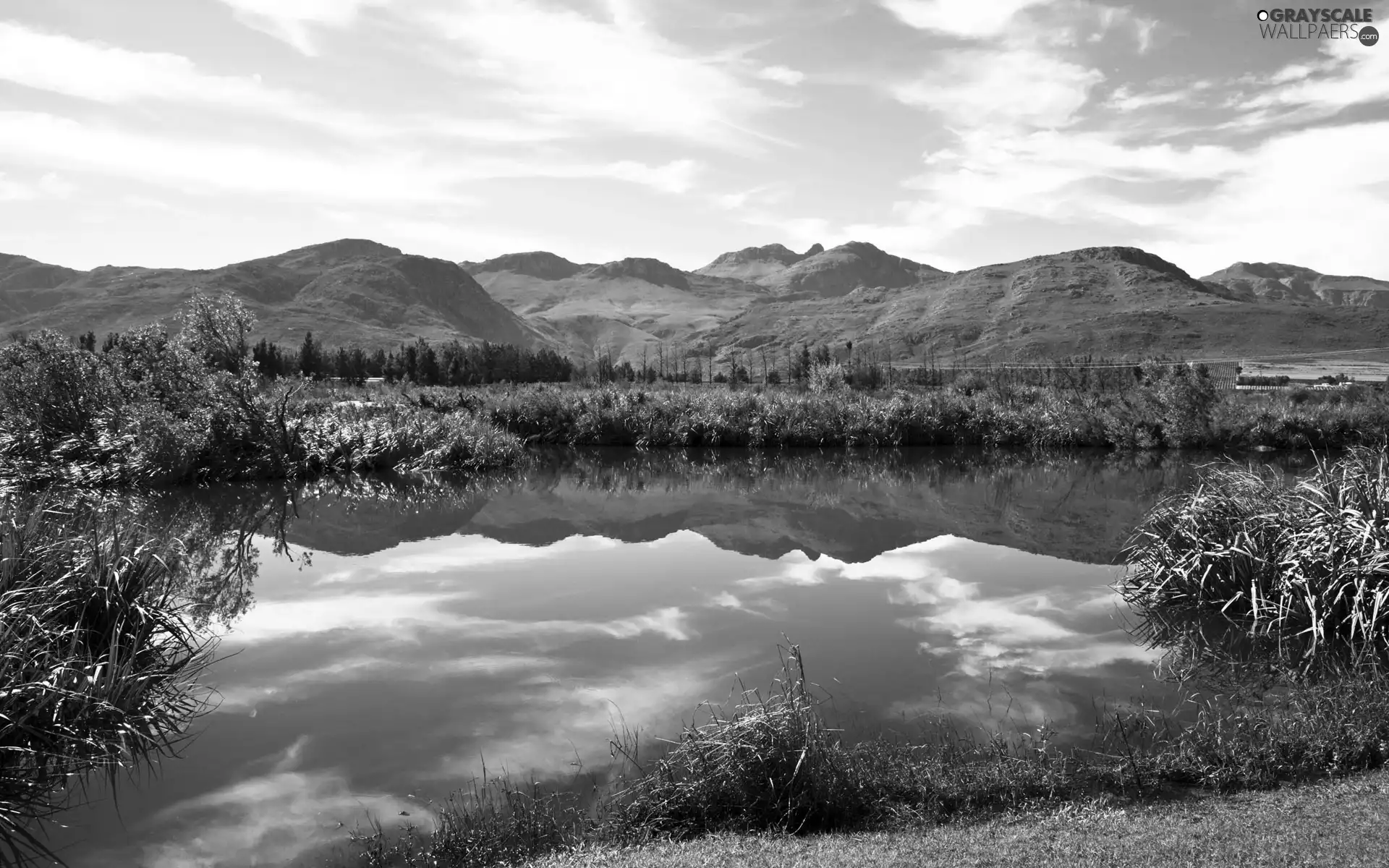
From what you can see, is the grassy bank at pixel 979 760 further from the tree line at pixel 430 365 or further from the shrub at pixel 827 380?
the tree line at pixel 430 365

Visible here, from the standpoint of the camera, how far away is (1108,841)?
531 centimetres

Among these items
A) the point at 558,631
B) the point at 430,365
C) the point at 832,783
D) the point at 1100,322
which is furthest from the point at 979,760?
the point at 1100,322

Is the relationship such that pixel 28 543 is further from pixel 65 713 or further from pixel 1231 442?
pixel 1231 442

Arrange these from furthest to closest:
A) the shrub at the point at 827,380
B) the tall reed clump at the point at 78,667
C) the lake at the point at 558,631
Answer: the shrub at the point at 827,380
the lake at the point at 558,631
the tall reed clump at the point at 78,667

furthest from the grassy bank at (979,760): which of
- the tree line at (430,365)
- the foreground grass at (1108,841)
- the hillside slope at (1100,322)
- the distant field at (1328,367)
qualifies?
the hillside slope at (1100,322)

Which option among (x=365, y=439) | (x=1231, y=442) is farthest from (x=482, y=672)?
(x=1231, y=442)

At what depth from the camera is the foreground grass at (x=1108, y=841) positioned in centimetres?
506

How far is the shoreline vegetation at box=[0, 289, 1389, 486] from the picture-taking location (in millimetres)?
22672

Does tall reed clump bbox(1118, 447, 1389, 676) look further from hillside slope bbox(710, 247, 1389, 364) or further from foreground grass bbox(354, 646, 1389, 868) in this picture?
hillside slope bbox(710, 247, 1389, 364)

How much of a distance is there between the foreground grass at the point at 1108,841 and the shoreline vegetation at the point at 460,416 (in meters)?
21.0

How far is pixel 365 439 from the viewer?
26016mm

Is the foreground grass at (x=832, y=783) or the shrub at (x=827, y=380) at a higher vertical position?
the shrub at (x=827, y=380)

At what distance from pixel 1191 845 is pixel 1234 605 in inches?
278

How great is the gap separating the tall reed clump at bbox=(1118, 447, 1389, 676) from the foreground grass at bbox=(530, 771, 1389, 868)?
9.96 feet
